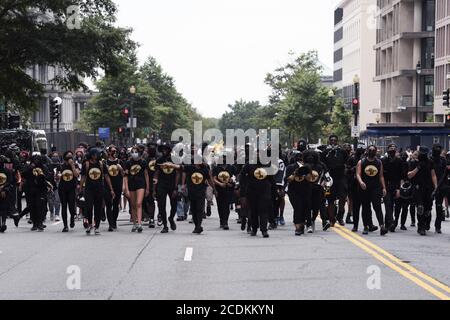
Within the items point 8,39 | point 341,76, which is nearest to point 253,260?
point 8,39

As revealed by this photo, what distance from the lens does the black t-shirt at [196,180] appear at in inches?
878

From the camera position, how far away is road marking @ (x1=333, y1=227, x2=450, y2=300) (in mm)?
13156

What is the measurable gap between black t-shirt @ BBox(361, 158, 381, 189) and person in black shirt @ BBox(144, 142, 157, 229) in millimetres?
4979

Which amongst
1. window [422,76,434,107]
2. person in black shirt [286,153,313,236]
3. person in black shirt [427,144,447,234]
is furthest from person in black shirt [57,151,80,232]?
window [422,76,434,107]

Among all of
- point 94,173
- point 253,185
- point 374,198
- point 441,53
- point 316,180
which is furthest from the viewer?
point 441,53

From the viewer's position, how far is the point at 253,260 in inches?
662

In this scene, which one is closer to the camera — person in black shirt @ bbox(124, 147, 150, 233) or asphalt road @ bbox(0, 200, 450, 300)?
asphalt road @ bbox(0, 200, 450, 300)

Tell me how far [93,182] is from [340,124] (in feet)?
249

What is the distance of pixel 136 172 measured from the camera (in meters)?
22.8

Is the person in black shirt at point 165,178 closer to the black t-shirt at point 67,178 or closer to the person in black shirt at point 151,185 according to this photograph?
the person in black shirt at point 151,185

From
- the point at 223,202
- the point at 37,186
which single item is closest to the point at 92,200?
the point at 37,186

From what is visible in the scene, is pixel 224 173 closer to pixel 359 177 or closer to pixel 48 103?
pixel 359 177

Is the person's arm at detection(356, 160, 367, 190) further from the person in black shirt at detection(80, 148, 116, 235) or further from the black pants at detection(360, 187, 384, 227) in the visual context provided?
the person in black shirt at detection(80, 148, 116, 235)
